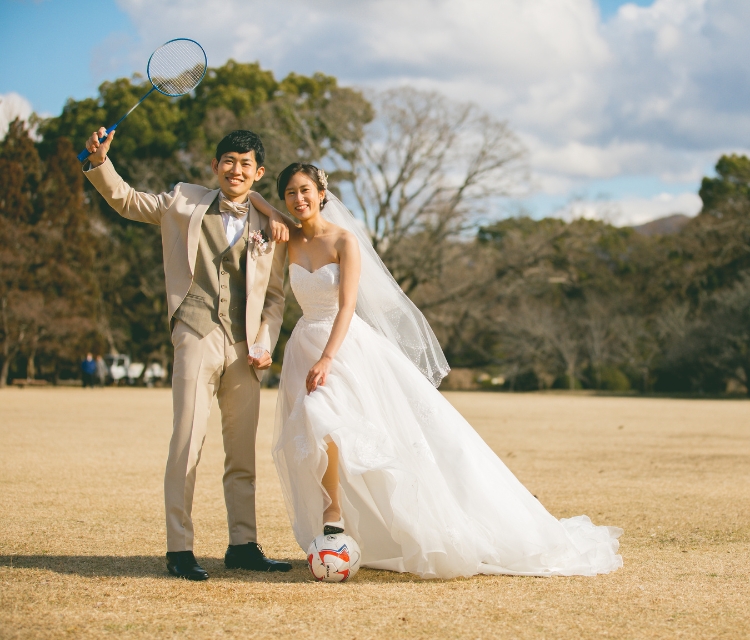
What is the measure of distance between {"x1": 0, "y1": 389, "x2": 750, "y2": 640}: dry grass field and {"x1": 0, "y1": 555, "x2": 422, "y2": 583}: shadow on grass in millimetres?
12

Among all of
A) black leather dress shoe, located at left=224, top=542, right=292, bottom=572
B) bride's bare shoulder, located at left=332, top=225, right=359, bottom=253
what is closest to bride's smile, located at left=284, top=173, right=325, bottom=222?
bride's bare shoulder, located at left=332, top=225, right=359, bottom=253

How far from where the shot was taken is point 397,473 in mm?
4266

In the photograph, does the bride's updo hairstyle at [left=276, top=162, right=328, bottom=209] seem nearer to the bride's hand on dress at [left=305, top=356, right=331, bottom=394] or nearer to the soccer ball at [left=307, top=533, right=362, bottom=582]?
the bride's hand on dress at [left=305, top=356, right=331, bottom=394]

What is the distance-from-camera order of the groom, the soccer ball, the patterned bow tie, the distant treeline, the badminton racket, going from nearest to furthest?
the soccer ball
the groom
the patterned bow tie
the badminton racket
the distant treeline

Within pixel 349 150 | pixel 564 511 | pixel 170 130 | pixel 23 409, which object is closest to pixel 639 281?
pixel 349 150

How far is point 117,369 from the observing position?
1650 inches

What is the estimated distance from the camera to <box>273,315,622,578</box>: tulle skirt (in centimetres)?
425

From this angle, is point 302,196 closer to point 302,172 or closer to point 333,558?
point 302,172

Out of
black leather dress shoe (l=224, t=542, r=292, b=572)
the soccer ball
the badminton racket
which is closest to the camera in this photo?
the soccer ball

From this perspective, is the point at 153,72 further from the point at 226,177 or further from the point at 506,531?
the point at 506,531

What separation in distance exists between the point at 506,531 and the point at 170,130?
38.0 metres

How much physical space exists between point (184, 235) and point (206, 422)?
1.01 metres

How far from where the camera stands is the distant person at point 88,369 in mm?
33906

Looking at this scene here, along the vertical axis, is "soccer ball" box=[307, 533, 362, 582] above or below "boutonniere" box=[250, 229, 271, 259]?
below
